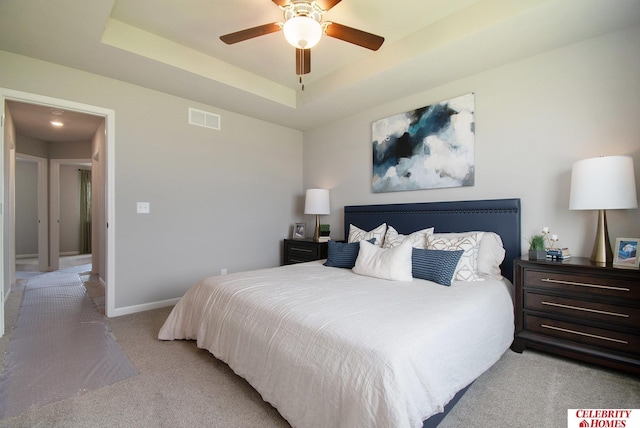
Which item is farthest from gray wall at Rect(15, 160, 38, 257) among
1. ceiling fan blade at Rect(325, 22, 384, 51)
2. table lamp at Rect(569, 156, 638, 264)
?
table lamp at Rect(569, 156, 638, 264)

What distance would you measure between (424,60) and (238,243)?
10.2 ft

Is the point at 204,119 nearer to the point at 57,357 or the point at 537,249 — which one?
the point at 57,357

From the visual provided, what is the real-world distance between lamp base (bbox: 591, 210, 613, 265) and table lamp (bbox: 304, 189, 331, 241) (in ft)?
9.30

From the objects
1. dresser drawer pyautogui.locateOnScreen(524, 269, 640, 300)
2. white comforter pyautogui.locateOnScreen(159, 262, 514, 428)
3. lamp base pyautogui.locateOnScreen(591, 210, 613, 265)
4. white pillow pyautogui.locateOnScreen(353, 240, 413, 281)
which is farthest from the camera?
white pillow pyautogui.locateOnScreen(353, 240, 413, 281)

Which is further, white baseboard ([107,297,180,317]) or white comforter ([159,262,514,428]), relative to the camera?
white baseboard ([107,297,180,317])

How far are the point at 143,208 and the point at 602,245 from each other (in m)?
4.23

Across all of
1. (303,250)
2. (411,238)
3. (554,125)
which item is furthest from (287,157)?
(554,125)

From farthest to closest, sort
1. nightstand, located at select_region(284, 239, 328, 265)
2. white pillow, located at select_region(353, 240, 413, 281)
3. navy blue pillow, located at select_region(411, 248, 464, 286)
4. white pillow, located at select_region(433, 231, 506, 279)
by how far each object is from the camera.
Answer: nightstand, located at select_region(284, 239, 328, 265), white pillow, located at select_region(433, 231, 506, 279), white pillow, located at select_region(353, 240, 413, 281), navy blue pillow, located at select_region(411, 248, 464, 286)

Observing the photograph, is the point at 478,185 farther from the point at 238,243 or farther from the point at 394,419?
the point at 238,243

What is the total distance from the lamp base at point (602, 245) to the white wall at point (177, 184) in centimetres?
361

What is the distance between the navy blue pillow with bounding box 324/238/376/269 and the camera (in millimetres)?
2947

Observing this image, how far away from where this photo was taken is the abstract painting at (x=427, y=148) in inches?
119

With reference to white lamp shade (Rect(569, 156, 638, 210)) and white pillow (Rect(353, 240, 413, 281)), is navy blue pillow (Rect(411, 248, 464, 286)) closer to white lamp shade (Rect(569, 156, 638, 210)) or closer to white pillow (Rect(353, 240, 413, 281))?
white pillow (Rect(353, 240, 413, 281))

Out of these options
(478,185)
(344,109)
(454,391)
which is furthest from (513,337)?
(344,109)
